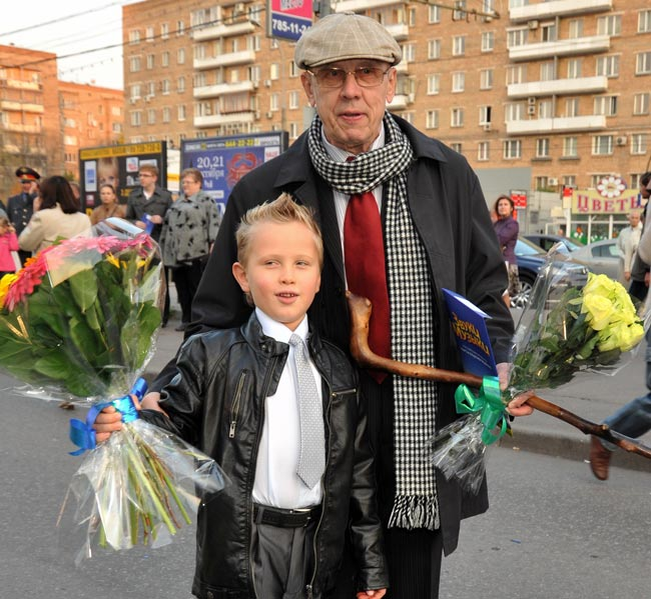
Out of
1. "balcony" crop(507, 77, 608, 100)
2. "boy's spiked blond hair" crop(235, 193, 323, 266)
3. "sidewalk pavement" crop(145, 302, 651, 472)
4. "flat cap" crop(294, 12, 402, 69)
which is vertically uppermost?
"balcony" crop(507, 77, 608, 100)

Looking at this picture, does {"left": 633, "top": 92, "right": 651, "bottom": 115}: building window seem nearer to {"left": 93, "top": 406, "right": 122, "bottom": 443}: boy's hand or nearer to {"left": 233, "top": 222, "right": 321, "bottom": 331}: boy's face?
{"left": 233, "top": 222, "right": 321, "bottom": 331}: boy's face

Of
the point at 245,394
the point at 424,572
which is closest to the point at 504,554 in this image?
the point at 424,572

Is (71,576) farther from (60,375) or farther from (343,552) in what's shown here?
(60,375)

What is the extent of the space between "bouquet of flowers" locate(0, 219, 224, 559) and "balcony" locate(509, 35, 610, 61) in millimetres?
55218

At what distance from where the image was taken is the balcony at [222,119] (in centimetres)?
6794

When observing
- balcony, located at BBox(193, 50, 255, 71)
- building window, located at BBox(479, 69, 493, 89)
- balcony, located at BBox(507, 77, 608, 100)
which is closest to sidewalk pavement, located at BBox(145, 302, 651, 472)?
balcony, located at BBox(507, 77, 608, 100)

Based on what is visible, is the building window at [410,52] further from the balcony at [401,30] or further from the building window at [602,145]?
the building window at [602,145]

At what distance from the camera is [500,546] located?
154 inches

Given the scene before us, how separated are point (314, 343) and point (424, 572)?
746 millimetres

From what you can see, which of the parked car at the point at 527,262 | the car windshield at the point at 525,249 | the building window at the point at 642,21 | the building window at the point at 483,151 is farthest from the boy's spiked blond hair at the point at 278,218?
the building window at the point at 483,151

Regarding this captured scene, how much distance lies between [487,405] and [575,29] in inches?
2231

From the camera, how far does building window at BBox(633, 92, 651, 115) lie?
50.6 meters

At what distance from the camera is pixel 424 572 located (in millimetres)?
2193

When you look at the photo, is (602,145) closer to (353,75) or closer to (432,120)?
(432,120)
